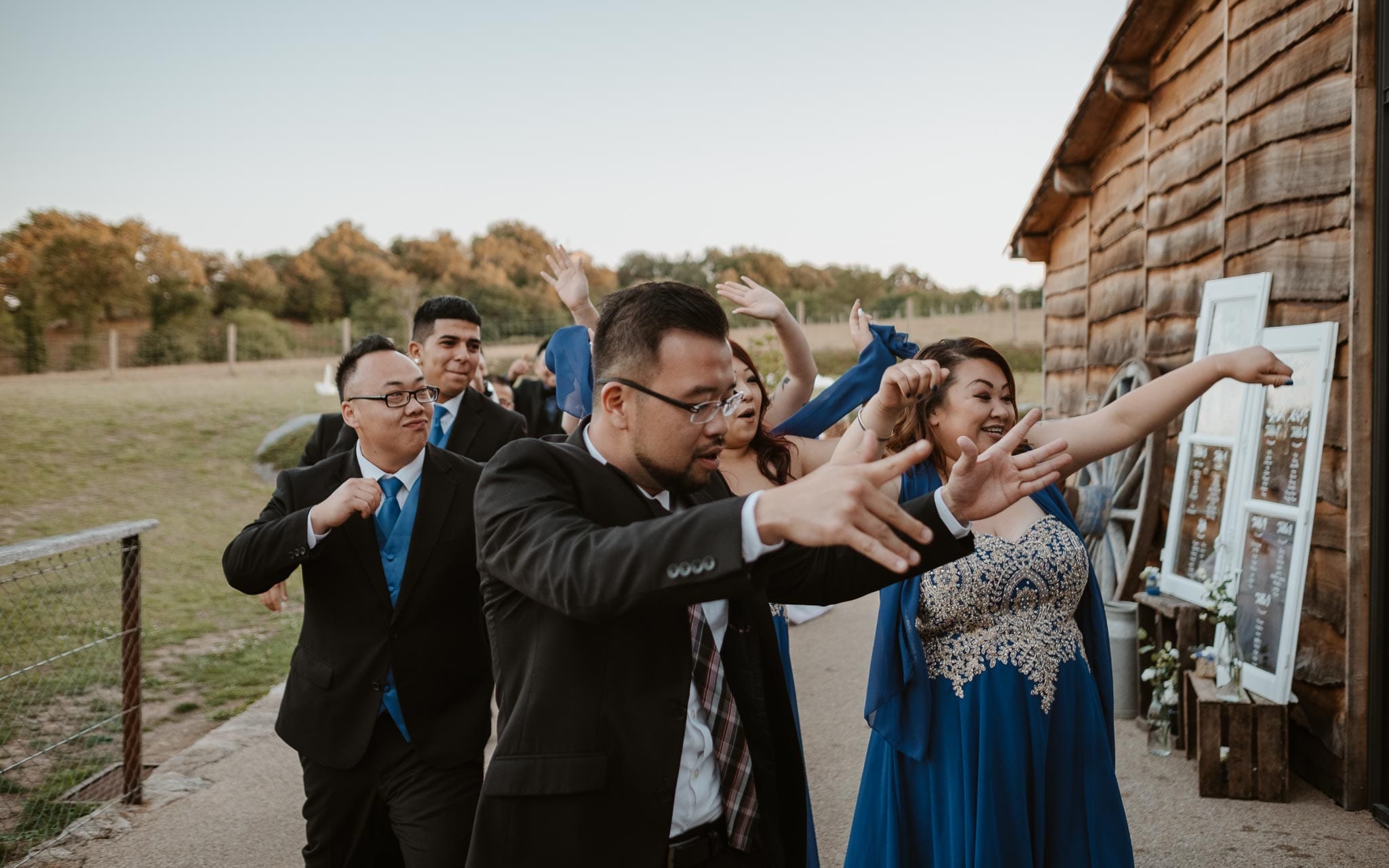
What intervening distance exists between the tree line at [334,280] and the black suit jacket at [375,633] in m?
22.8

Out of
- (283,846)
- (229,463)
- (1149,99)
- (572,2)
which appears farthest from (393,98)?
(283,846)

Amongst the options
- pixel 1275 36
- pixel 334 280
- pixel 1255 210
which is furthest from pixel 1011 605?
pixel 334 280

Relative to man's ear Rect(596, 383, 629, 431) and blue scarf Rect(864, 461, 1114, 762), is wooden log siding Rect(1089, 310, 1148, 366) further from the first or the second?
man's ear Rect(596, 383, 629, 431)

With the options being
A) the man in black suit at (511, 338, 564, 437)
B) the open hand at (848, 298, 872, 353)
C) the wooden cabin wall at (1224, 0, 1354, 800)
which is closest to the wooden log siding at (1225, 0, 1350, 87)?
the wooden cabin wall at (1224, 0, 1354, 800)

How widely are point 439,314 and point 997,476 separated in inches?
143

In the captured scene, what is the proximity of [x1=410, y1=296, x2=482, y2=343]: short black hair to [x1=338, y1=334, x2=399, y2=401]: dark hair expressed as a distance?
1.42 metres

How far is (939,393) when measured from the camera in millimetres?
3158

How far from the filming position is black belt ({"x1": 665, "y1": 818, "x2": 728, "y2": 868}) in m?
1.83

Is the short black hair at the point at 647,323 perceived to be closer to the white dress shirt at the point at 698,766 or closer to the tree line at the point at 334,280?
the white dress shirt at the point at 698,766

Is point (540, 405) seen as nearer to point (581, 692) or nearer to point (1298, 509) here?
point (1298, 509)

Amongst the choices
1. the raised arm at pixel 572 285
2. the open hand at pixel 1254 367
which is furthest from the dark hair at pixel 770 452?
the open hand at pixel 1254 367

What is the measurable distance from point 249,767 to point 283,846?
1127mm

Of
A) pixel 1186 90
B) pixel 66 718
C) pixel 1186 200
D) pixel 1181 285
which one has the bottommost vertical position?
pixel 66 718

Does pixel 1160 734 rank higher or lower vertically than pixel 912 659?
lower
